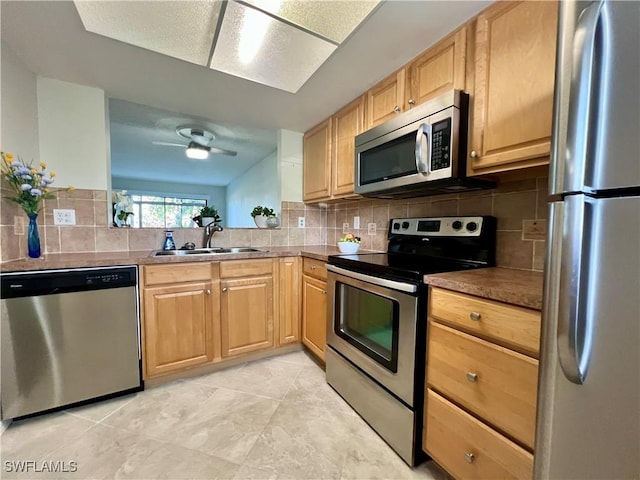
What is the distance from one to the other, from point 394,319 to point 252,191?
4.53m

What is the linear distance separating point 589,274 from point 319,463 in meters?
1.33

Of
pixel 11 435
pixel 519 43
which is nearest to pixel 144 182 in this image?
pixel 11 435

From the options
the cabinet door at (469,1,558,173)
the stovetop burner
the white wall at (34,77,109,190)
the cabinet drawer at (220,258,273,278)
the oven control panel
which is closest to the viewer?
the cabinet door at (469,1,558,173)

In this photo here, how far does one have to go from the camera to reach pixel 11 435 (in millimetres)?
1410

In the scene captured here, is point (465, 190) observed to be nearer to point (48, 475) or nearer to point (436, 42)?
point (436, 42)

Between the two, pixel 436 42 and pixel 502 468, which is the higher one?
pixel 436 42

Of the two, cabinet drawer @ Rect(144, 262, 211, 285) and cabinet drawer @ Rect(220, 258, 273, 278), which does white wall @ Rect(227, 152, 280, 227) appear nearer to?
cabinet drawer @ Rect(220, 258, 273, 278)

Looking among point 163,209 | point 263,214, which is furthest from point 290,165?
point 163,209

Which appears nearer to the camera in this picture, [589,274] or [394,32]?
[589,274]

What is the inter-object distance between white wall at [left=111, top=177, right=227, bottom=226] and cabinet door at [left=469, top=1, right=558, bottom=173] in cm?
698

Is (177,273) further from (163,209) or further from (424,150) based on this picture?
(163,209)

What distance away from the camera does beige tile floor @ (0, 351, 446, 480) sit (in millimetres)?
1230

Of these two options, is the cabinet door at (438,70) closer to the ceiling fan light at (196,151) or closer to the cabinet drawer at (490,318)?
the cabinet drawer at (490,318)

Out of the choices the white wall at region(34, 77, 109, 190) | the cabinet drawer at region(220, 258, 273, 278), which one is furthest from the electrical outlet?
the cabinet drawer at region(220, 258, 273, 278)
